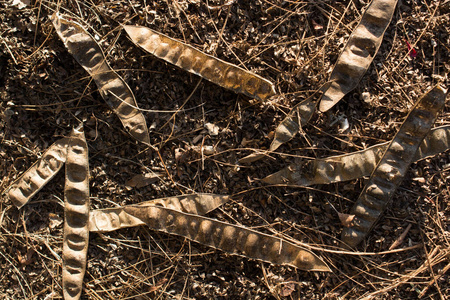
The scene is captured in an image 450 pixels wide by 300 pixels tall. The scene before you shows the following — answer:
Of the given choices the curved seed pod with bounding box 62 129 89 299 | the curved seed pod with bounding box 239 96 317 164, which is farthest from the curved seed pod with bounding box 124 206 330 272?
the curved seed pod with bounding box 239 96 317 164

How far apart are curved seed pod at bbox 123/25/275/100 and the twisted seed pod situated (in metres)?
0.64

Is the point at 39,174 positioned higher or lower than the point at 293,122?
lower

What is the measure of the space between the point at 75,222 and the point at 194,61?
158 cm

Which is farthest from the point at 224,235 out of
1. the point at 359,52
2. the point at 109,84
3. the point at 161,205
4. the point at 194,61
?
the point at 359,52

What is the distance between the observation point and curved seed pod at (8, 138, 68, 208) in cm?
294

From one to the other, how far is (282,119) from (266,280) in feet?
4.19

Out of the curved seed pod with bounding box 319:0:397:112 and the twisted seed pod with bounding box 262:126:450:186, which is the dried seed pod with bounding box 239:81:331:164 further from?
the twisted seed pod with bounding box 262:126:450:186

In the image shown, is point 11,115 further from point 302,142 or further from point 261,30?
point 302,142

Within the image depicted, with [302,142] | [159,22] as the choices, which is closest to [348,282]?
[302,142]

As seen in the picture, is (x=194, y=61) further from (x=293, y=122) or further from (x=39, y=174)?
(x=39, y=174)

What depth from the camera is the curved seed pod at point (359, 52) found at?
2916mm

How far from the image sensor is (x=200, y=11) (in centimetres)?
301

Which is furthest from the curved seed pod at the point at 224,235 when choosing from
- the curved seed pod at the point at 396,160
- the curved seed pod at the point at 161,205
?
the curved seed pod at the point at 396,160

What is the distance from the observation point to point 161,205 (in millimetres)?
2945
